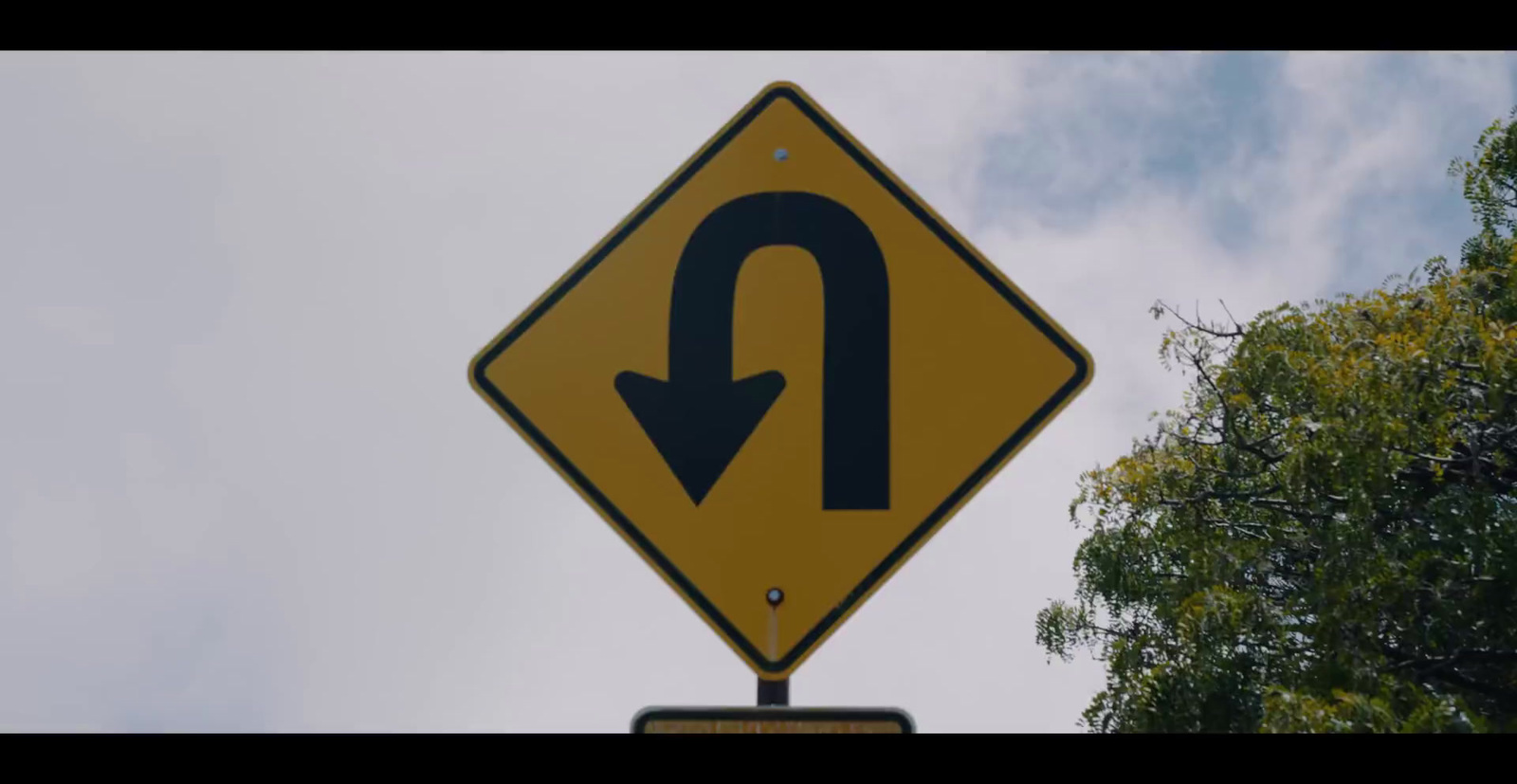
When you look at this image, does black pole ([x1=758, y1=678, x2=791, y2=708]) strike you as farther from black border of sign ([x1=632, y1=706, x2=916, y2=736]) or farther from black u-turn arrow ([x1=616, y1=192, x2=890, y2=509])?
black u-turn arrow ([x1=616, y1=192, x2=890, y2=509])

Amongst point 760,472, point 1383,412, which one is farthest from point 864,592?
point 1383,412

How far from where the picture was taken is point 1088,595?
1331 centimetres

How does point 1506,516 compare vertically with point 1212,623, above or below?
above

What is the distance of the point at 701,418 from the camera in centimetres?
244

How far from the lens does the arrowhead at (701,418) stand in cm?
242

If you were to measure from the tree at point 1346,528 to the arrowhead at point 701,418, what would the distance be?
818cm

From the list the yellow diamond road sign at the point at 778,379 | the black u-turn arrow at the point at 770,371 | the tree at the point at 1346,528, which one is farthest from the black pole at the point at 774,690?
the tree at the point at 1346,528

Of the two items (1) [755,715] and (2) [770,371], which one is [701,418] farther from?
(1) [755,715]

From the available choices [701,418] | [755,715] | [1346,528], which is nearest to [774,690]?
[755,715]

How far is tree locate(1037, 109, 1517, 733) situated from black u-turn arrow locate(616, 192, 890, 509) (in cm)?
806

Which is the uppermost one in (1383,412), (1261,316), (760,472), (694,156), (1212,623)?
(1261,316)
